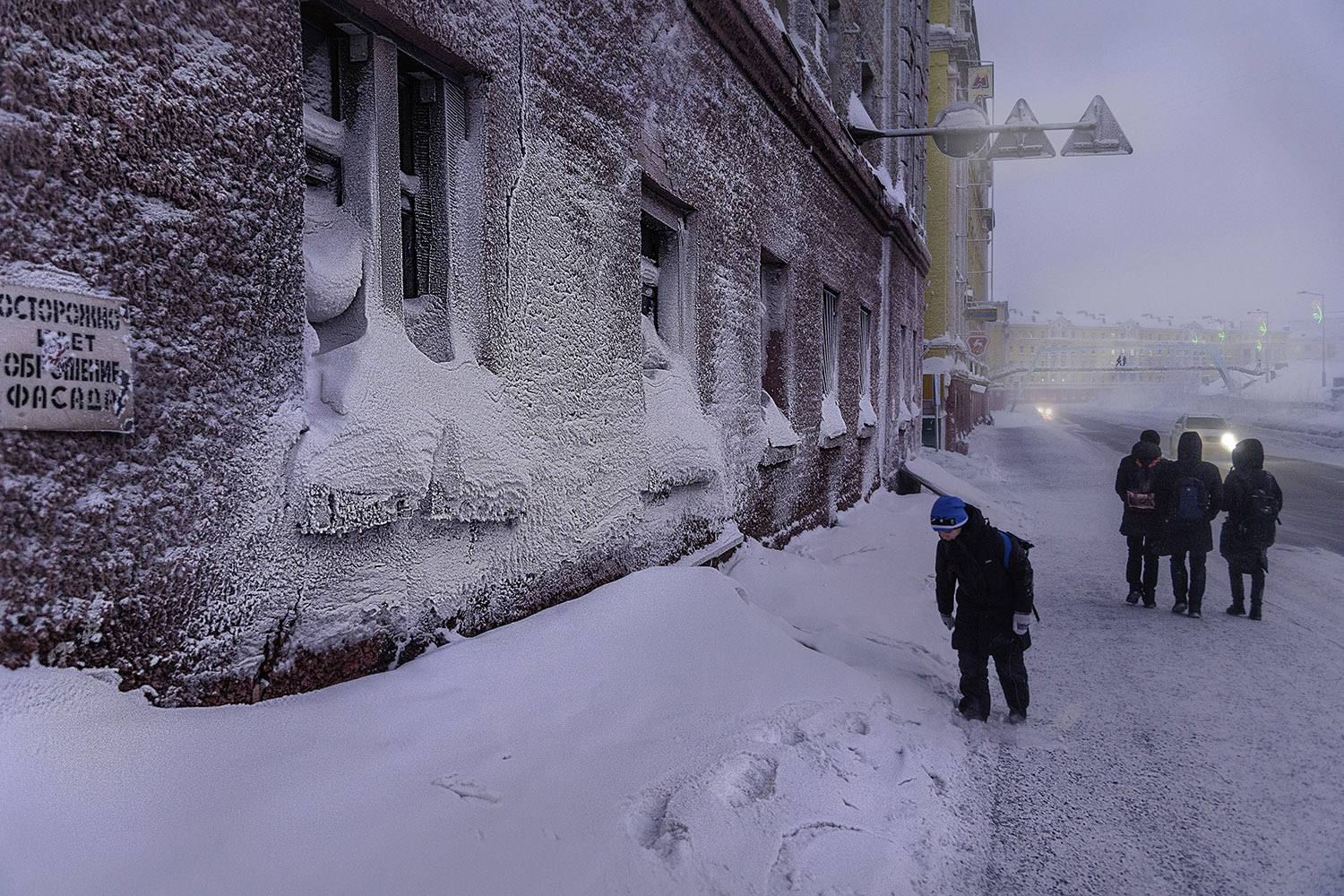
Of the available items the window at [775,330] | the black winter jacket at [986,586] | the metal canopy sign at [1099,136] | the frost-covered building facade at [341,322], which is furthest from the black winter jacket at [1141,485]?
the metal canopy sign at [1099,136]

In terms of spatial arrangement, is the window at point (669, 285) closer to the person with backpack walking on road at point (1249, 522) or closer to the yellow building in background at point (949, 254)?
the person with backpack walking on road at point (1249, 522)

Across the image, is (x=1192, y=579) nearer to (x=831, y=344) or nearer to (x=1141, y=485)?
(x=1141, y=485)

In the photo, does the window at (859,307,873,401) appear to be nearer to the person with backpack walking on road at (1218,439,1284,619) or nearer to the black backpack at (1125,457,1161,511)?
the black backpack at (1125,457,1161,511)

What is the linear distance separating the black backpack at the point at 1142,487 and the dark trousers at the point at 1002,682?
3650 millimetres

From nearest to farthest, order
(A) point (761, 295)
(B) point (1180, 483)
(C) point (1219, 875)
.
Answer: (C) point (1219, 875), (B) point (1180, 483), (A) point (761, 295)

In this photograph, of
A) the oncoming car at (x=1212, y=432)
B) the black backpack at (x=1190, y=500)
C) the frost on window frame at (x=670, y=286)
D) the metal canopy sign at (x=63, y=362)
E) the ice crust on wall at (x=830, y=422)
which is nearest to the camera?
the metal canopy sign at (x=63, y=362)

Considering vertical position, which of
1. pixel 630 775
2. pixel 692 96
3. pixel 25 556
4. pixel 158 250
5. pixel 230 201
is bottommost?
pixel 630 775

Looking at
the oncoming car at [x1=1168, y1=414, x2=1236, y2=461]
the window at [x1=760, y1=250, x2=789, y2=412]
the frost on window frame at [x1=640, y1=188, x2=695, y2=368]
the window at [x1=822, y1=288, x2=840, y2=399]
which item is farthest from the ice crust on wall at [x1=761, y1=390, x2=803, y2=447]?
the oncoming car at [x1=1168, y1=414, x2=1236, y2=461]

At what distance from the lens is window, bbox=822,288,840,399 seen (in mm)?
10526

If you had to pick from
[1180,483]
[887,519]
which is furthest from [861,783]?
[887,519]

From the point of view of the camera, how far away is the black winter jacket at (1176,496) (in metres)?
7.19

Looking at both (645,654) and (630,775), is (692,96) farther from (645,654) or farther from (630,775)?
(630,775)

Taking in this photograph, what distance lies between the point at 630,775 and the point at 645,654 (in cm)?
88

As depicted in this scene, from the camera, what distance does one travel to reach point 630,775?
3.04m
